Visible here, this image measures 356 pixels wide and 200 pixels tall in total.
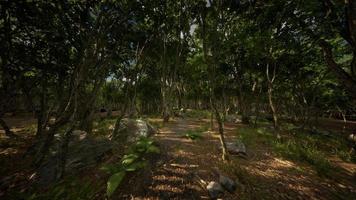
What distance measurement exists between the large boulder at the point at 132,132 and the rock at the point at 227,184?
17.3 feet

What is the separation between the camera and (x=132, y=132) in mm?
10422

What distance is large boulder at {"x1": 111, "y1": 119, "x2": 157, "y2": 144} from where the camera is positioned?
992 centimetres

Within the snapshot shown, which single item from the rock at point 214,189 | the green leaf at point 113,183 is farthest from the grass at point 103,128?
the rock at point 214,189

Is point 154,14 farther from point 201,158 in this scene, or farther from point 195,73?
point 195,73

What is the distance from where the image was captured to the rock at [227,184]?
19.0 ft

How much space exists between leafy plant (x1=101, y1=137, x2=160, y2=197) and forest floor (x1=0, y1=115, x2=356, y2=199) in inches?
14.7

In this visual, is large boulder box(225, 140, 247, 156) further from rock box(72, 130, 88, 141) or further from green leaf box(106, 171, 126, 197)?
rock box(72, 130, 88, 141)

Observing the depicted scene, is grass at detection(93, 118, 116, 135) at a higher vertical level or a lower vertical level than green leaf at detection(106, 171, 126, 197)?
higher

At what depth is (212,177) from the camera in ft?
20.5

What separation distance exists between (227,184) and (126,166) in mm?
3411

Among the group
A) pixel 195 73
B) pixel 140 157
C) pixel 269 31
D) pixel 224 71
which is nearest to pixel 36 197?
pixel 140 157

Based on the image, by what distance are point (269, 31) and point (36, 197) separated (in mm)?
12730

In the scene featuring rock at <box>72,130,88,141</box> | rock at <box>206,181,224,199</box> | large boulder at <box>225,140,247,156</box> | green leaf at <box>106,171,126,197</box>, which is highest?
rock at <box>72,130,88,141</box>

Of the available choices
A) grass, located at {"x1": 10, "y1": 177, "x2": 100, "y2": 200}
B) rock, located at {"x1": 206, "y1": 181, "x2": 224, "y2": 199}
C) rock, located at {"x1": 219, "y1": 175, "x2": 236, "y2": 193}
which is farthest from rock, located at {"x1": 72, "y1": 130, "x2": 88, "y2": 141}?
rock, located at {"x1": 219, "y1": 175, "x2": 236, "y2": 193}
